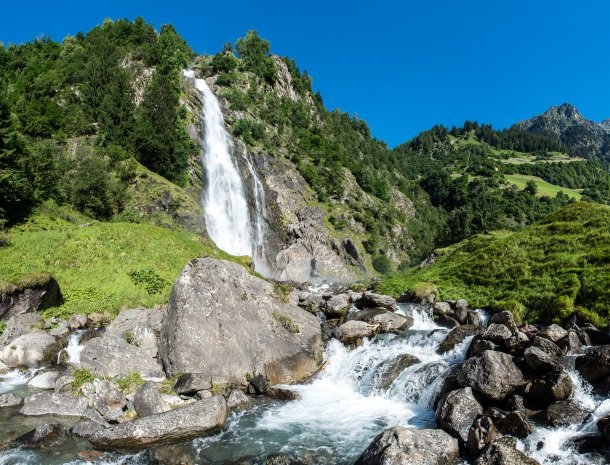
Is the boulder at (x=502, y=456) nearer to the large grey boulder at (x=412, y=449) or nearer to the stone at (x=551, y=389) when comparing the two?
the large grey boulder at (x=412, y=449)

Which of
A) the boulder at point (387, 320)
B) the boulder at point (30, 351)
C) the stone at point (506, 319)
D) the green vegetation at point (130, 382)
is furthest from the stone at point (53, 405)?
the stone at point (506, 319)

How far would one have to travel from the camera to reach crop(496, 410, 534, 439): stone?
13656 millimetres

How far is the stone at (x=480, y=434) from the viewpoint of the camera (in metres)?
13.1

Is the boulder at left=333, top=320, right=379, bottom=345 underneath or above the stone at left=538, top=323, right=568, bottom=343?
underneath

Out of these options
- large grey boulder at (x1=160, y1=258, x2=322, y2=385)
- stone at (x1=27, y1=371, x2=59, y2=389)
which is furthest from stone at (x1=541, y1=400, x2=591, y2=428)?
stone at (x1=27, y1=371, x2=59, y2=389)

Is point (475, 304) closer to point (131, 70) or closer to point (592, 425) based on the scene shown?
point (592, 425)

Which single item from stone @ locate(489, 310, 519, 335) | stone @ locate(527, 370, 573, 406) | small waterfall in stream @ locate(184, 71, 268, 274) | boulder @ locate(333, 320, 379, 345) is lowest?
stone @ locate(527, 370, 573, 406)

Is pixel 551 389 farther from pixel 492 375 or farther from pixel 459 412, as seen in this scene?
pixel 459 412

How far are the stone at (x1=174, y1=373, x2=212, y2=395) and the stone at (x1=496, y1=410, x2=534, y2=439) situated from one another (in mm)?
12451

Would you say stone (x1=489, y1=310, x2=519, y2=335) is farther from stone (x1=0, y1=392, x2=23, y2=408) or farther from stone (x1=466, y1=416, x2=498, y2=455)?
stone (x1=0, y1=392, x2=23, y2=408)

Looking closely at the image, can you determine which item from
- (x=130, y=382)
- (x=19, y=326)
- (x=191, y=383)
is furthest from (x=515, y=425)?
(x=19, y=326)

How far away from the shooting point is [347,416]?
1859 centimetres

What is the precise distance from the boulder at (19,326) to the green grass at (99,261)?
1466 millimetres

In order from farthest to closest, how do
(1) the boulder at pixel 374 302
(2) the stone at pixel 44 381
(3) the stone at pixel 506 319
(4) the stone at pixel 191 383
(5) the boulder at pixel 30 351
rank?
(1) the boulder at pixel 374 302
(3) the stone at pixel 506 319
(5) the boulder at pixel 30 351
(2) the stone at pixel 44 381
(4) the stone at pixel 191 383
